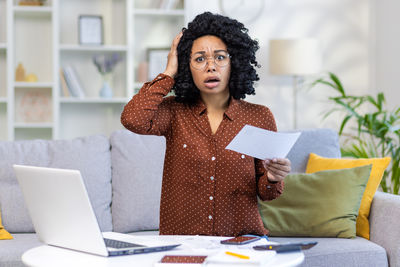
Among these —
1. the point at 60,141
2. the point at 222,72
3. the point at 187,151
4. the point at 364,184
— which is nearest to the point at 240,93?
the point at 222,72

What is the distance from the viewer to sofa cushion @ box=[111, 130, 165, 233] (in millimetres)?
2514

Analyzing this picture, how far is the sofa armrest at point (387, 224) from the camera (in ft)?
7.22

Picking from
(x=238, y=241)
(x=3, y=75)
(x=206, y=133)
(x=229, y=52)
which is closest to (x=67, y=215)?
(x=238, y=241)

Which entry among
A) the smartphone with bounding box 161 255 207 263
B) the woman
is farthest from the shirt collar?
the smartphone with bounding box 161 255 207 263

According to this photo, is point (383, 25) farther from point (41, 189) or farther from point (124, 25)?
point (41, 189)

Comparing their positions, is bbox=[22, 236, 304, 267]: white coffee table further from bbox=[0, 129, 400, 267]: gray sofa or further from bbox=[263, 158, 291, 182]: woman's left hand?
bbox=[0, 129, 400, 267]: gray sofa

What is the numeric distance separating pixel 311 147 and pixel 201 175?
118cm

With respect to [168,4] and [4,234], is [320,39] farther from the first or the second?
[4,234]

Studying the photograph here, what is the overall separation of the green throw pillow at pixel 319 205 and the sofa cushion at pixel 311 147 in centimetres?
20

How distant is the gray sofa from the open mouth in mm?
995

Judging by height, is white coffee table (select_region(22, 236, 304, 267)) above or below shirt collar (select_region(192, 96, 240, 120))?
below

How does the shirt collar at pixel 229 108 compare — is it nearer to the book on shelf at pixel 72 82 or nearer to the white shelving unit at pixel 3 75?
the book on shelf at pixel 72 82

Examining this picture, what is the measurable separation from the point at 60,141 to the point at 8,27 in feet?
5.96

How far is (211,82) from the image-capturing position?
5.31 ft
